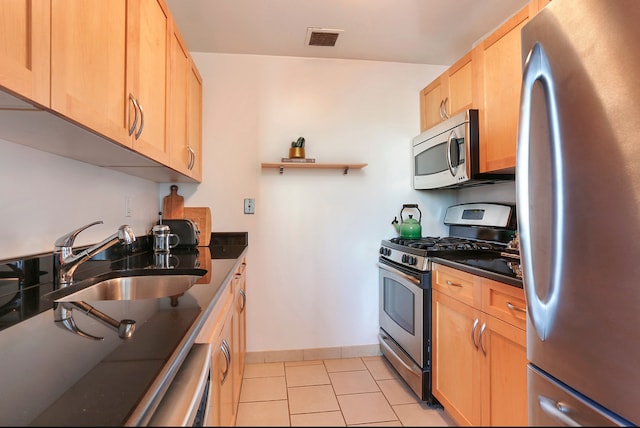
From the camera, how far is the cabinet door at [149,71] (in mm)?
1158

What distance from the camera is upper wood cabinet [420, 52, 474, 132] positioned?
2.02 meters

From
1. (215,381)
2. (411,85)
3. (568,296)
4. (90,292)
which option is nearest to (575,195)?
(568,296)

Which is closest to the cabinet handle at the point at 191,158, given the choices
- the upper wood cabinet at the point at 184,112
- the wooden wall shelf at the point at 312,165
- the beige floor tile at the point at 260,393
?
the upper wood cabinet at the point at 184,112

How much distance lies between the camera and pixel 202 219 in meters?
2.28

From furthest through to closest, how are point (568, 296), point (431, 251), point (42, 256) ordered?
point (431, 251) → point (42, 256) → point (568, 296)

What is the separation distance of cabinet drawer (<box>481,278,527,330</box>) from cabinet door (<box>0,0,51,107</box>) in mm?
1545

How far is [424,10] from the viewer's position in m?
1.95

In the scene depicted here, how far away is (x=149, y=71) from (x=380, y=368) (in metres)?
2.25

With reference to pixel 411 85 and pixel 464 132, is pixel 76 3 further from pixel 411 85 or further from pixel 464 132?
pixel 411 85

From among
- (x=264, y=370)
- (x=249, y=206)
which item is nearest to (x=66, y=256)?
(x=249, y=206)

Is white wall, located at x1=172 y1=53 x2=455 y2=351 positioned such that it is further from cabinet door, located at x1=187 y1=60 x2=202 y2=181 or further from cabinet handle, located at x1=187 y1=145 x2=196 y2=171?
cabinet handle, located at x1=187 y1=145 x2=196 y2=171

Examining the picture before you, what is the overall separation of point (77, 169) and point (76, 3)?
0.77 meters

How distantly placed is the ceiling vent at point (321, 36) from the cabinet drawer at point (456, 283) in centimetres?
164

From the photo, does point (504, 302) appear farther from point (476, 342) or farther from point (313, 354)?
point (313, 354)
